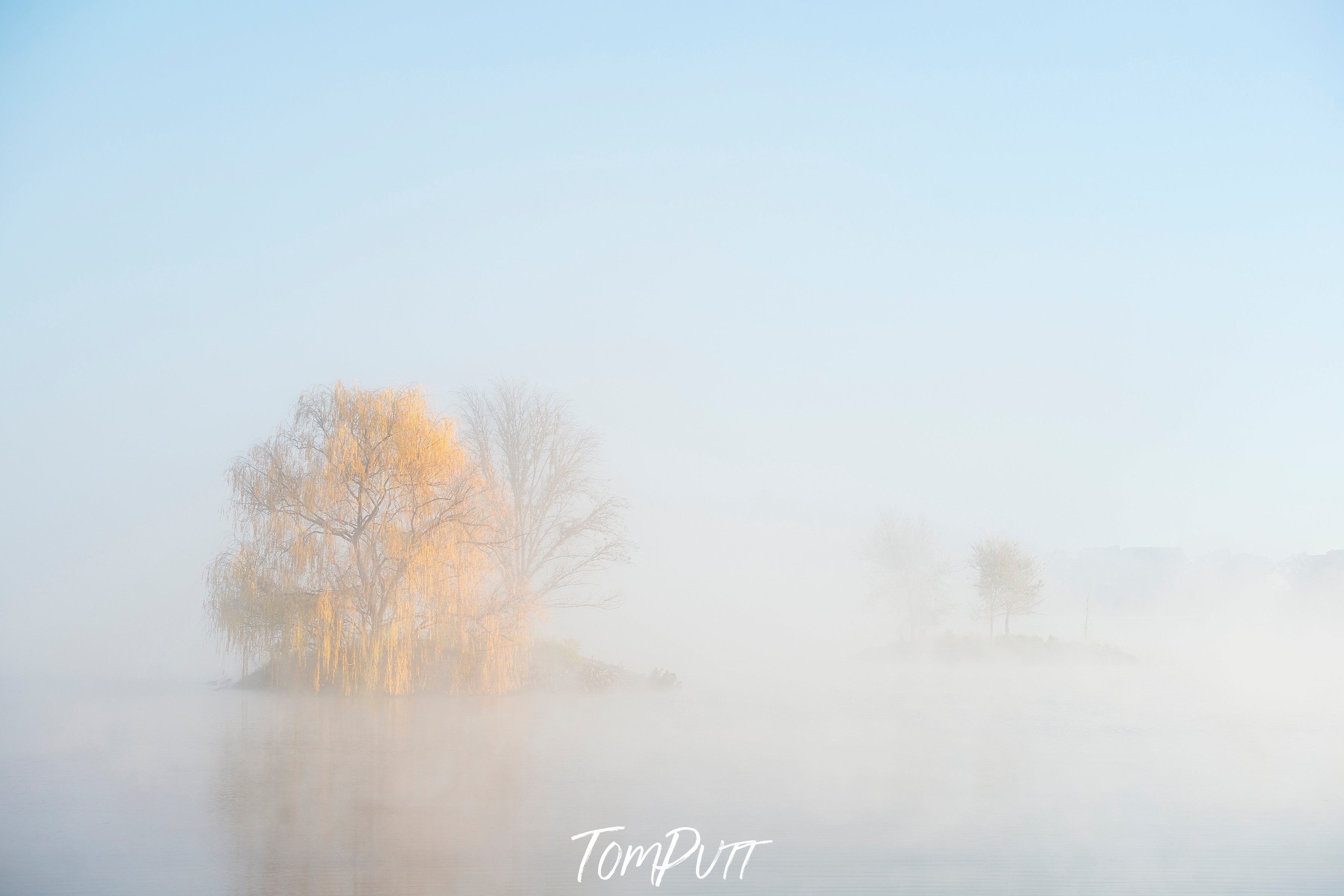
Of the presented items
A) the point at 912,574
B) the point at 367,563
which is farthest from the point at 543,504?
the point at 912,574

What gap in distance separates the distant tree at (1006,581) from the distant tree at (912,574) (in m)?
3.18

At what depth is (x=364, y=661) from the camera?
17484 millimetres

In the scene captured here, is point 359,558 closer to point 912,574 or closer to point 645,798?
point 645,798

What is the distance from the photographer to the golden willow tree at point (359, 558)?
17672 millimetres

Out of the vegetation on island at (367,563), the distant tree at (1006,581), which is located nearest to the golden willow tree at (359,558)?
the vegetation on island at (367,563)

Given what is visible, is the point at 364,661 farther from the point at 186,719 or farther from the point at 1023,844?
the point at 1023,844

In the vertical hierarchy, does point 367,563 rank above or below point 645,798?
above

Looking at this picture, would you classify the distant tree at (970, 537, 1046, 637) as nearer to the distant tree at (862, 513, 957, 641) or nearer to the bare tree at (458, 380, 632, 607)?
the distant tree at (862, 513, 957, 641)

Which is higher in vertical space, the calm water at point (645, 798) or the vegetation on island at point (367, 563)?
the vegetation on island at point (367, 563)

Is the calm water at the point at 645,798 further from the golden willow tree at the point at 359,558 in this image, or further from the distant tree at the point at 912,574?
the distant tree at the point at 912,574

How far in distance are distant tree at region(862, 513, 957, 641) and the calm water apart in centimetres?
2428

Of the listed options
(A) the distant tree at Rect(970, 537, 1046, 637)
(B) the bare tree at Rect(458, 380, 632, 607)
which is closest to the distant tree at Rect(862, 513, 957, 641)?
(A) the distant tree at Rect(970, 537, 1046, 637)

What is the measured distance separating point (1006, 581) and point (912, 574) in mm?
5933

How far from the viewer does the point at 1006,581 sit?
126 feet
